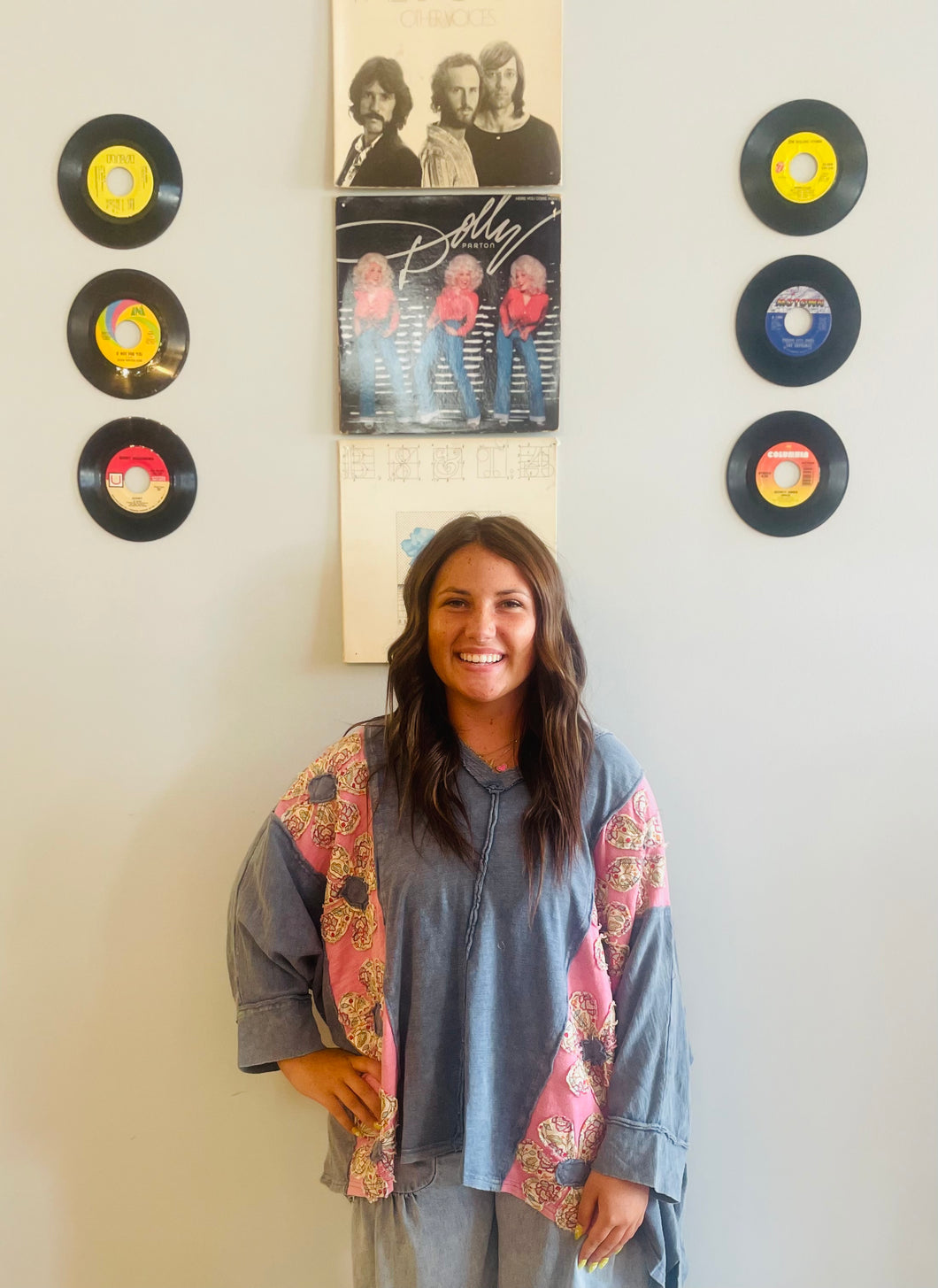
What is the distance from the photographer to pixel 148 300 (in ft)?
4.48

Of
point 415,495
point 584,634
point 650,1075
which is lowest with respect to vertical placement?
point 650,1075

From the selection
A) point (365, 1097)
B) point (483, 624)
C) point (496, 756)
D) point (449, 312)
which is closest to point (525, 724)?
point (496, 756)

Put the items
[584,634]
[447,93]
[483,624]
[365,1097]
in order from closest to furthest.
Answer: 1. [483,624]
2. [365,1097]
3. [447,93]
4. [584,634]

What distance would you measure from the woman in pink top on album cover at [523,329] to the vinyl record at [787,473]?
0.33 meters

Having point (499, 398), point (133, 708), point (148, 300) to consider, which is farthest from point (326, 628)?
point (148, 300)

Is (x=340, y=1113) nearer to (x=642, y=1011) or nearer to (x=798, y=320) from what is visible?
(x=642, y=1011)

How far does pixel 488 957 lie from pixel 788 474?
2.83 ft

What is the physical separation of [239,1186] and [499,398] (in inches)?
54.4

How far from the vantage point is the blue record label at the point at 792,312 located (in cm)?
136

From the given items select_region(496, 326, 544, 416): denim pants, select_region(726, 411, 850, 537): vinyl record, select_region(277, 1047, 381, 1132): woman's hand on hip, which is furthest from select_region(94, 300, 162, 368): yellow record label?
select_region(277, 1047, 381, 1132): woman's hand on hip

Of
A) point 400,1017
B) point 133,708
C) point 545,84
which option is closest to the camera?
point 400,1017

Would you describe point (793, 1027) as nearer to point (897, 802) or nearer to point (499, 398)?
point (897, 802)

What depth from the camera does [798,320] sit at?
4.46ft

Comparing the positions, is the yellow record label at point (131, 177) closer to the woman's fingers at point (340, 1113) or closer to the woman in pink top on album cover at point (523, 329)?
the woman in pink top on album cover at point (523, 329)
